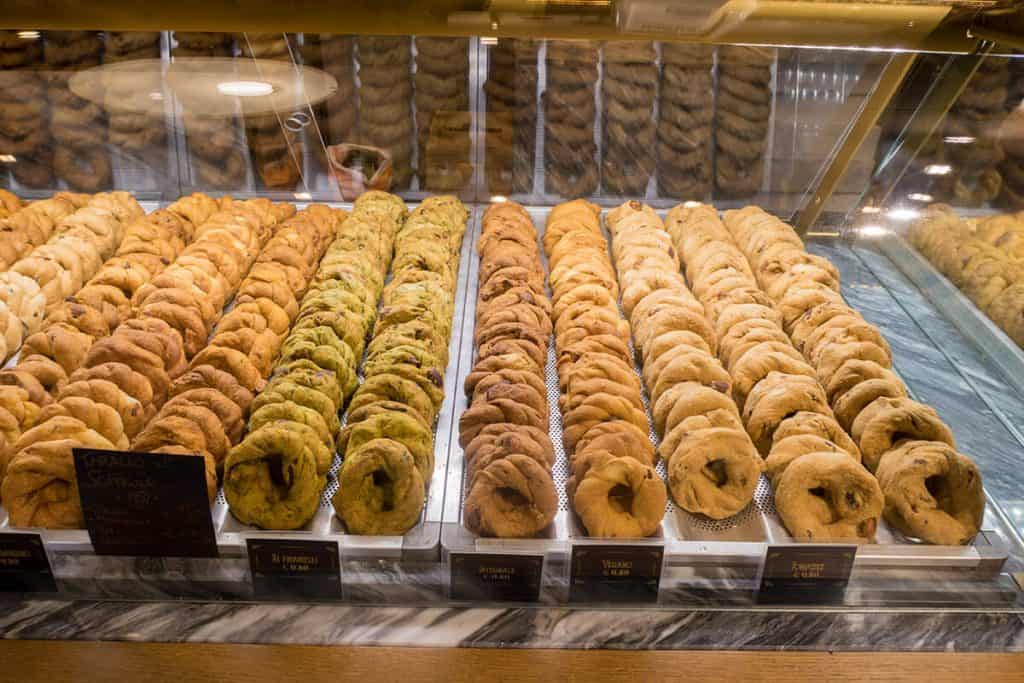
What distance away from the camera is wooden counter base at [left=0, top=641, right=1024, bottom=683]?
6.72 ft

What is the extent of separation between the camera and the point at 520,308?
10.4 feet

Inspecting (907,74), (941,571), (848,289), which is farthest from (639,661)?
(907,74)

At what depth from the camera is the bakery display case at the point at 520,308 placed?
88.1 inches

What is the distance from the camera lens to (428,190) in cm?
421

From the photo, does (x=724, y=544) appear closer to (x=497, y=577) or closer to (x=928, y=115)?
(x=497, y=577)

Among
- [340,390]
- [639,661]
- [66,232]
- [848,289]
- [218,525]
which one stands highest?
[66,232]

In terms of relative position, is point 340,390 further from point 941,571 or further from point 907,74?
point 907,74

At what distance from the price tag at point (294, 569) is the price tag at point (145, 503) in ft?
0.45

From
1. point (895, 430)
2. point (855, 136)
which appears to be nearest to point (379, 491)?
point (895, 430)

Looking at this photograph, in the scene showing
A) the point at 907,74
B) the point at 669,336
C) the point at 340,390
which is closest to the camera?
the point at 340,390

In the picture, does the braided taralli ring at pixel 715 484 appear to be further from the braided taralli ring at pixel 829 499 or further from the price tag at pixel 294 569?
the price tag at pixel 294 569

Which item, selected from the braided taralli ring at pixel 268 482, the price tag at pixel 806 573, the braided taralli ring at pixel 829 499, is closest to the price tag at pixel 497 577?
the braided taralli ring at pixel 268 482

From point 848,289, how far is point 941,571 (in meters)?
1.74

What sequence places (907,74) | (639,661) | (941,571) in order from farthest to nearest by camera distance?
(907,74) → (941,571) → (639,661)
